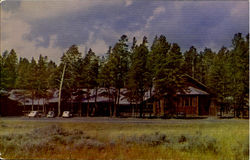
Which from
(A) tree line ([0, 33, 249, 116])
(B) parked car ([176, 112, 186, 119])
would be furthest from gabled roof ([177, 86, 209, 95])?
(B) parked car ([176, 112, 186, 119])

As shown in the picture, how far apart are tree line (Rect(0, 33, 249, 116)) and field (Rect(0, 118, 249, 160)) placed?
49 cm

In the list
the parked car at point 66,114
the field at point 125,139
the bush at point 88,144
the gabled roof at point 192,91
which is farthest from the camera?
the parked car at point 66,114

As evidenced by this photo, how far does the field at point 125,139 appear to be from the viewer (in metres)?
6.07

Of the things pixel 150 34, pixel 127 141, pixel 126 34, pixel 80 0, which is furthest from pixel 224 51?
pixel 80 0

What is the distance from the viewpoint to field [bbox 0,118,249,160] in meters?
6.07

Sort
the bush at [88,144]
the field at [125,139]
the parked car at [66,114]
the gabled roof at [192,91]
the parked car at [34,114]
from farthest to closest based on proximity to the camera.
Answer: the parked car at [34,114] < the parked car at [66,114] < the bush at [88,144] < the gabled roof at [192,91] < the field at [125,139]

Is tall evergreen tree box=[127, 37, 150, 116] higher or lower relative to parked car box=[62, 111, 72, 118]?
higher

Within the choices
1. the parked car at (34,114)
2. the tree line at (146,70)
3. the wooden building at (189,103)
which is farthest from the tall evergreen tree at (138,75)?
the parked car at (34,114)

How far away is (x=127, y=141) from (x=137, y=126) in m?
0.41

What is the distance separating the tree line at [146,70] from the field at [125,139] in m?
0.49

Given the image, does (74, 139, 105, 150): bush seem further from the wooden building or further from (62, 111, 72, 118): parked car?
the wooden building

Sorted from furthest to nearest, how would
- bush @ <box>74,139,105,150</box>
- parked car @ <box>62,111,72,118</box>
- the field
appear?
parked car @ <box>62,111,72,118</box>
bush @ <box>74,139,105,150</box>
the field

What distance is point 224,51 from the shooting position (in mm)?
6184

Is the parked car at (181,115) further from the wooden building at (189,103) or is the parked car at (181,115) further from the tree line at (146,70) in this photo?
the tree line at (146,70)
